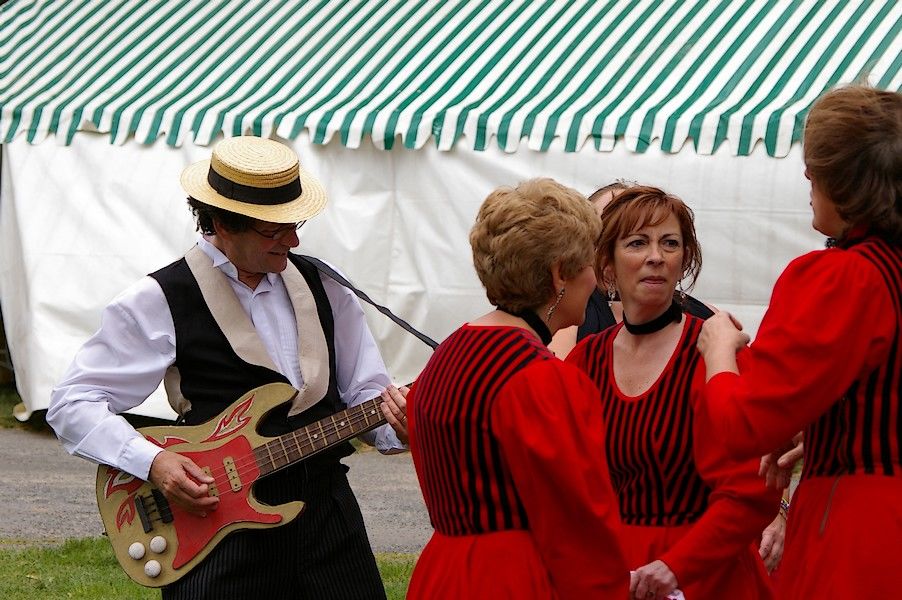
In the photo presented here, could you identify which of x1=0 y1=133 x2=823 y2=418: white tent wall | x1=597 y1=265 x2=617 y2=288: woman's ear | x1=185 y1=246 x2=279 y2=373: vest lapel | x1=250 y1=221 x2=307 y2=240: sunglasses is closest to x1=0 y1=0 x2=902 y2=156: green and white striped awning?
x1=0 y1=133 x2=823 y2=418: white tent wall

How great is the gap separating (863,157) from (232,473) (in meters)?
1.90

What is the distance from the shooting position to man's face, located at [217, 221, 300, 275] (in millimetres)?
3588

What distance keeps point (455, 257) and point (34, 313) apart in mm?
3021

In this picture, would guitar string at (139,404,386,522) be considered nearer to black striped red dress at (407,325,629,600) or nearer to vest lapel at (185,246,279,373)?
vest lapel at (185,246,279,373)

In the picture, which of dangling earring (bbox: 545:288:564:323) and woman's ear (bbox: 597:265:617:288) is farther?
woman's ear (bbox: 597:265:617:288)

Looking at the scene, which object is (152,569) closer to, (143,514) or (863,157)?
(143,514)

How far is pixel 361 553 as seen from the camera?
3.64m

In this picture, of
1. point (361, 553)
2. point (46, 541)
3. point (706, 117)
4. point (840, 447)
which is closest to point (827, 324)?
point (840, 447)

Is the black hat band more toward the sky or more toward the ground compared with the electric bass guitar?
more toward the sky

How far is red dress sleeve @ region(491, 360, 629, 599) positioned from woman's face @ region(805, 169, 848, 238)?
1.80 feet

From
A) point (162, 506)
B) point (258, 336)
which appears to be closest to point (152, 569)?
point (162, 506)

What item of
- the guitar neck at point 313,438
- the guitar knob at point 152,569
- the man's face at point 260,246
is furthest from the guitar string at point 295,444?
the man's face at point 260,246

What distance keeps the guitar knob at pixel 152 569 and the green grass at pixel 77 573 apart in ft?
6.48

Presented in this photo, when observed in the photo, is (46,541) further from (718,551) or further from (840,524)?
(840,524)
